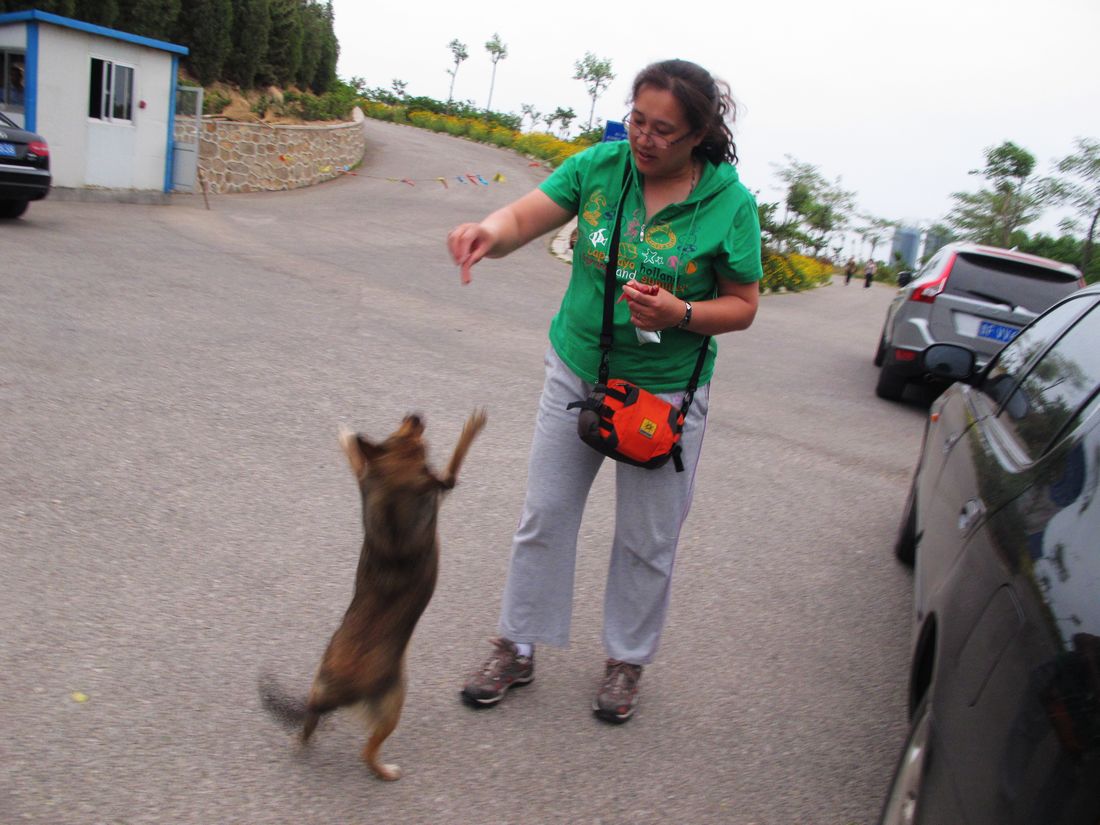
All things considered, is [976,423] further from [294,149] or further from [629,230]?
[294,149]

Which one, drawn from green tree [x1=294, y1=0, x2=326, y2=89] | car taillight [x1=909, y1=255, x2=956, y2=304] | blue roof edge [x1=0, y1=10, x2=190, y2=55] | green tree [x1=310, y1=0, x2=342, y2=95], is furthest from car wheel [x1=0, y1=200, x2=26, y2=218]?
green tree [x1=310, y1=0, x2=342, y2=95]

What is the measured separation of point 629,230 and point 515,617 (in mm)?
1351

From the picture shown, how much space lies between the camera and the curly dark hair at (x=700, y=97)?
2799 millimetres

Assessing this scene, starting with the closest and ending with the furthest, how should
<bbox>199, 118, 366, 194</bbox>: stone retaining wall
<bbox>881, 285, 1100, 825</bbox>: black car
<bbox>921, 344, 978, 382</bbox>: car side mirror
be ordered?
<bbox>881, 285, 1100, 825</bbox>: black car
<bbox>921, 344, 978, 382</bbox>: car side mirror
<bbox>199, 118, 366, 194</bbox>: stone retaining wall

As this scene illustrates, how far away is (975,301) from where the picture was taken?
9328 millimetres

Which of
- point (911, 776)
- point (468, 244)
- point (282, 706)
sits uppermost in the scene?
point (468, 244)

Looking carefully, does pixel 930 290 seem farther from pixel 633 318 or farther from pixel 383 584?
pixel 383 584

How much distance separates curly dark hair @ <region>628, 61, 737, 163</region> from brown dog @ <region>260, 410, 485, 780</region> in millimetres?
1068

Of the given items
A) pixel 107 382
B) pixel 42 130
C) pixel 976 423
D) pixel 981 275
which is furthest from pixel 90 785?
pixel 42 130

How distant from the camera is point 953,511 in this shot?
3254 millimetres

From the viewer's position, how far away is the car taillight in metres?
9.46

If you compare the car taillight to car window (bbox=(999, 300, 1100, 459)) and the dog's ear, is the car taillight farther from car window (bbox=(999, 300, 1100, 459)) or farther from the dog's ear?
the dog's ear

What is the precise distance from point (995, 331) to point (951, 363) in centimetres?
560

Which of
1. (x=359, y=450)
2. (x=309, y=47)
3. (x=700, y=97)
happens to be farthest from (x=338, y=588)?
(x=309, y=47)
